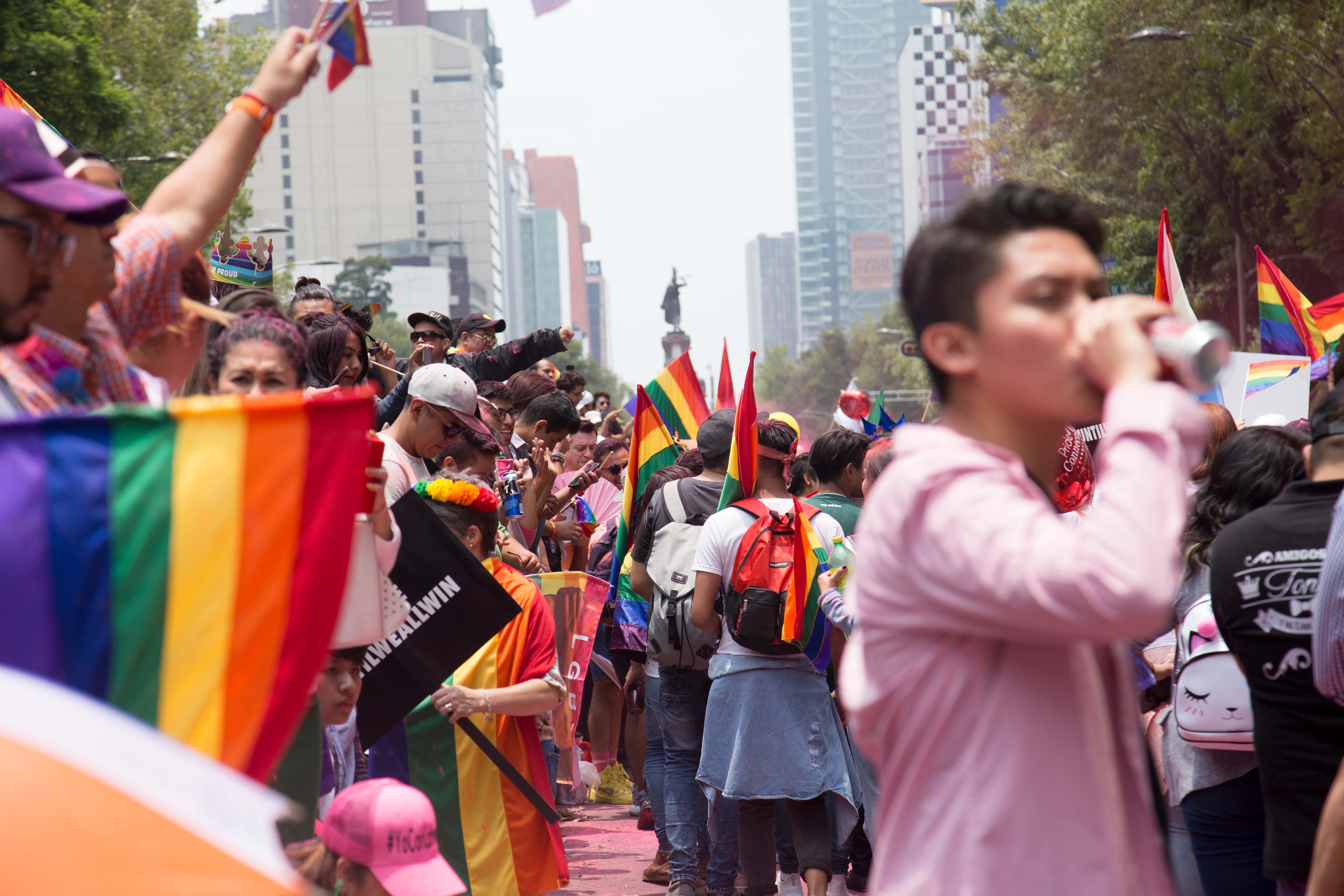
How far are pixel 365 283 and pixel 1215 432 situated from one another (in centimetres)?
10228

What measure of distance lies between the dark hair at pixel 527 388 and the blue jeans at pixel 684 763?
2184 millimetres

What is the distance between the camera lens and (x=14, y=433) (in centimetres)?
165

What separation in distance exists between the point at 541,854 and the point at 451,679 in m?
0.65

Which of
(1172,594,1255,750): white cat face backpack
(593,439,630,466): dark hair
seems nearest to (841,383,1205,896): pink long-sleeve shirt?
(1172,594,1255,750): white cat face backpack

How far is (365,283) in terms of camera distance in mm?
104062

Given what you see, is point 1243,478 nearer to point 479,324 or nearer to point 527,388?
point 527,388

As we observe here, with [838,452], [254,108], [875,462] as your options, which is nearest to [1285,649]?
[254,108]

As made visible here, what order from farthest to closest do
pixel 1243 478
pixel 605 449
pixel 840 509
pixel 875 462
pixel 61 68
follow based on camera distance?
pixel 61 68
pixel 605 449
pixel 840 509
pixel 875 462
pixel 1243 478

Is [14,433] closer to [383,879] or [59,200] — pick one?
[59,200]

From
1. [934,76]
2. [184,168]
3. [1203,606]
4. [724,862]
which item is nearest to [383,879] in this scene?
[184,168]

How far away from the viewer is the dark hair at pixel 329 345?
4.85 meters

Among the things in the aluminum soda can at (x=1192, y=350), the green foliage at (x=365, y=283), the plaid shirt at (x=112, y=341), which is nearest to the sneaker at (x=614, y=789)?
the plaid shirt at (x=112, y=341)

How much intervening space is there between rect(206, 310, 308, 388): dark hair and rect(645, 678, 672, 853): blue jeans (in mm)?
3680

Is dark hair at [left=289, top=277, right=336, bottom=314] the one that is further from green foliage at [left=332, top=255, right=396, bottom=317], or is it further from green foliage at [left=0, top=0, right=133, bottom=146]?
green foliage at [left=332, top=255, right=396, bottom=317]
